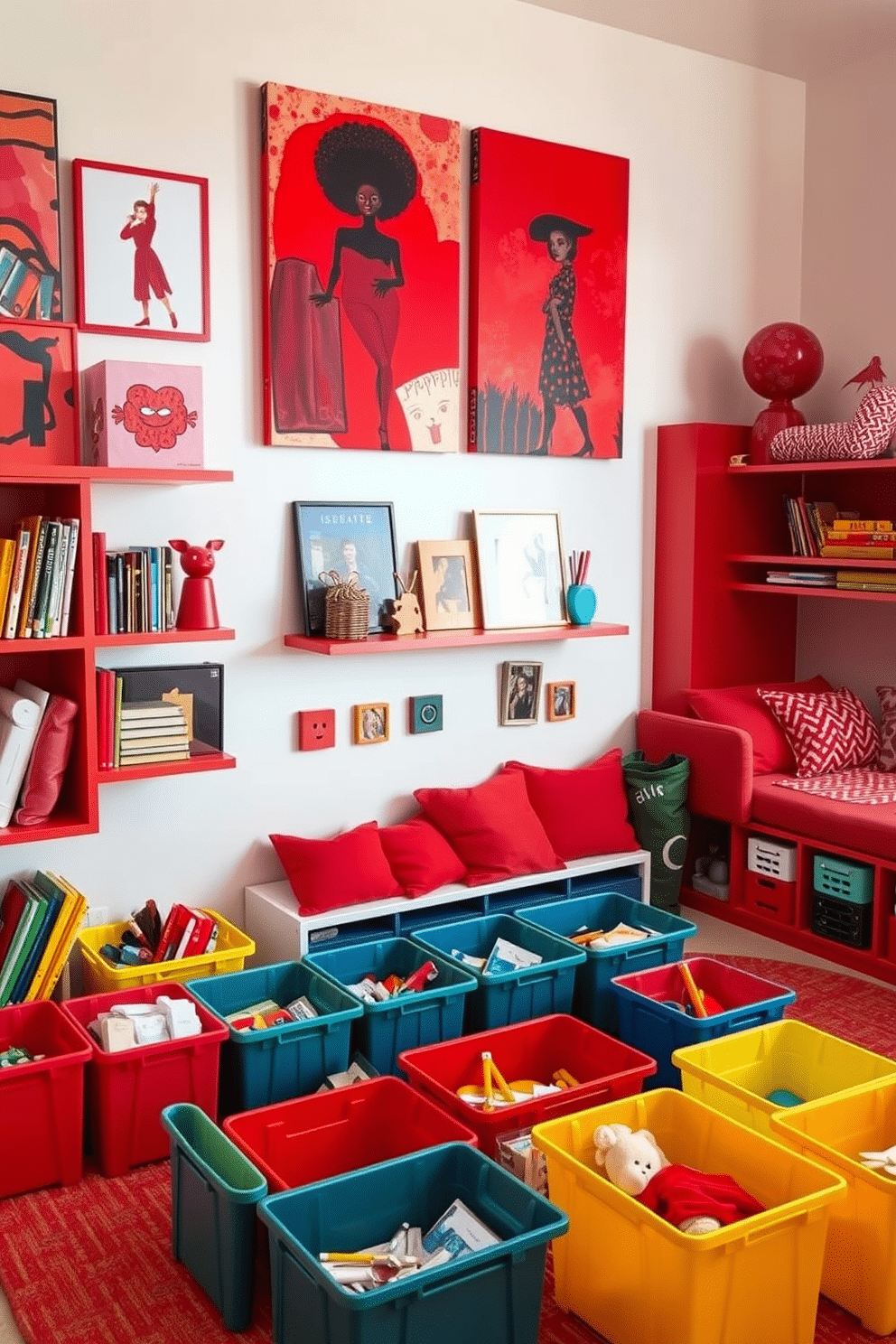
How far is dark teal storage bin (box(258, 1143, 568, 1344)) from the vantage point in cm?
201

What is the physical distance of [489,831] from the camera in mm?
3953

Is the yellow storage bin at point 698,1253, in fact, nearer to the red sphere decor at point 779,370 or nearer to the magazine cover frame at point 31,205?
the magazine cover frame at point 31,205

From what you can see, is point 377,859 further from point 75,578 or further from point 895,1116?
point 895,1116

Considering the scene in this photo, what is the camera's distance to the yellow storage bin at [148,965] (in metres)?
3.23

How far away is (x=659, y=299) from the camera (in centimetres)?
452

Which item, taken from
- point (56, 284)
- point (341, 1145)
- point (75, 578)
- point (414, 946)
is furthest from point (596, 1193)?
point (56, 284)

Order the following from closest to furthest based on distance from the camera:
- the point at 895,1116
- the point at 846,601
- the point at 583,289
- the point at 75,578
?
the point at 895,1116 < the point at 75,578 < the point at 583,289 < the point at 846,601

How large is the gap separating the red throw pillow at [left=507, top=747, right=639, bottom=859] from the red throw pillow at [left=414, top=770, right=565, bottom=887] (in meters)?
0.10

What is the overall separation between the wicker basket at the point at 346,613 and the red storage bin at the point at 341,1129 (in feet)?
4.63

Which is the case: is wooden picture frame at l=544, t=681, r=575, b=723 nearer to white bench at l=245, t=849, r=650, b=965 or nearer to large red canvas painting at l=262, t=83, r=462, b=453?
white bench at l=245, t=849, r=650, b=965

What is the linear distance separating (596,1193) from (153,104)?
294 centimetres

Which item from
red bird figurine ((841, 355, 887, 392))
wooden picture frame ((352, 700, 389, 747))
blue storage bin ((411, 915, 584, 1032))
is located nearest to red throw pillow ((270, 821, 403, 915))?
blue storage bin ((411, 915, 584, 1032))

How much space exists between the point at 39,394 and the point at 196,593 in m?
0.63

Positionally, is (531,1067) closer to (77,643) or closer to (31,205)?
(77,643)
